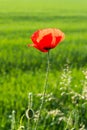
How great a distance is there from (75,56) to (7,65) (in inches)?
77.8

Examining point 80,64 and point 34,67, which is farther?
point 80,64

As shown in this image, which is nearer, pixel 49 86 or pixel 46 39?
pixel 46 39

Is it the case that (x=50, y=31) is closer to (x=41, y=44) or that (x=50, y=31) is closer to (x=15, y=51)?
(x=41, y=44)

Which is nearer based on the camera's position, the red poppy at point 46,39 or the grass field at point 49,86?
the red poppy at point 46,39

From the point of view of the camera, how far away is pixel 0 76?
655 centimetres

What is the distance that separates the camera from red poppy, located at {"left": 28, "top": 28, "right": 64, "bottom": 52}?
203 cm

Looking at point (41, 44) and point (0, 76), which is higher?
point (41, 44)

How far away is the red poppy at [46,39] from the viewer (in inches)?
79.7

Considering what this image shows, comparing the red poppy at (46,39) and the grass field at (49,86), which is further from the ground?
the red poppy at (46,39)

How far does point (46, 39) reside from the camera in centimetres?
206

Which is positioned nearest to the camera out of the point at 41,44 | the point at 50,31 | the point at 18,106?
the point at 41,44

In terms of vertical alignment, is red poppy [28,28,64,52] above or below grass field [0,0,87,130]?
above

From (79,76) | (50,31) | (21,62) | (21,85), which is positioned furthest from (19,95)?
(21,62)

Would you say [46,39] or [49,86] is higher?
[46,39]
